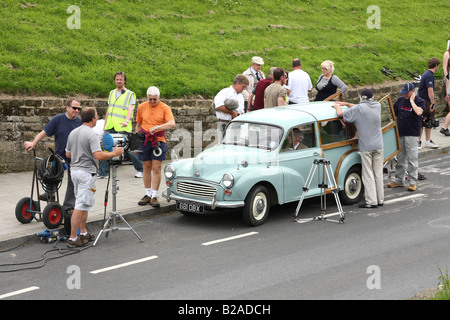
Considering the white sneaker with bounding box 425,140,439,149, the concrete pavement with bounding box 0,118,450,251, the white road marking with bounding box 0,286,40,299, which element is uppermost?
the white sneaker with bounding box 425,140,439,149

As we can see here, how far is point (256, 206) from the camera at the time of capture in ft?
35.5

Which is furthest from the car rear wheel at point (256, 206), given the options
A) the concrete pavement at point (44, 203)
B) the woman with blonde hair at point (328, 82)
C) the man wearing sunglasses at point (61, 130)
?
the woman with blonde hair at point (328, 82)

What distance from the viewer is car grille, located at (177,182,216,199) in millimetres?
10688

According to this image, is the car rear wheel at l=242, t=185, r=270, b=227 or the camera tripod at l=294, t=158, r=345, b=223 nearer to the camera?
the car rear wheel at l=242, t=185, r=270, b=227

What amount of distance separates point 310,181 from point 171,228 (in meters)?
2.50

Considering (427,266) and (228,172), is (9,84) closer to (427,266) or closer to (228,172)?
(228,172)

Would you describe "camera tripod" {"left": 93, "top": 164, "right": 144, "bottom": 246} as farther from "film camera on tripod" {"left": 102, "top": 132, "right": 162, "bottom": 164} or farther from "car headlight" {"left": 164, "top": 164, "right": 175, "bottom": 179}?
"car headlight" {"left": 164, "top": 164, "right": 175, "bottom": 179}

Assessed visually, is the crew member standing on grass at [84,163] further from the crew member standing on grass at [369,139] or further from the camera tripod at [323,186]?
the crew member standing on grass at [369,139]

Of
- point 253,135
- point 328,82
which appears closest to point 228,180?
point 253,135

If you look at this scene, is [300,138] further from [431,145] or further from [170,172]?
[431,145]

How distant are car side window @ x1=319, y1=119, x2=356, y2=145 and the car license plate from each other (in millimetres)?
2649

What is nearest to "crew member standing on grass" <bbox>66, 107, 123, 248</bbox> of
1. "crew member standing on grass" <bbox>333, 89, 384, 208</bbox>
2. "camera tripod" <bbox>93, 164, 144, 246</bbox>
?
"camera tripod" <bbox>93, 164, 144, 246</bbox>

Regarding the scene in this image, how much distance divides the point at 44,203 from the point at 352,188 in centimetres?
563
